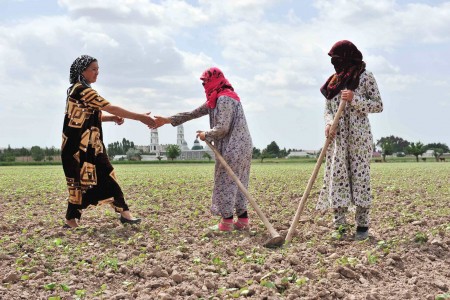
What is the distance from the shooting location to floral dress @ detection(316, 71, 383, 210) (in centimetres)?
616

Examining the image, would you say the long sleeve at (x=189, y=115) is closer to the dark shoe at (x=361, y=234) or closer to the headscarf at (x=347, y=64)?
the headscarf at (x=347, y=64)

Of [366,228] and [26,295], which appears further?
[366,228]

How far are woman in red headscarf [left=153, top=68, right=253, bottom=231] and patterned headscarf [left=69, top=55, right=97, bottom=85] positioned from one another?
133 centimetres

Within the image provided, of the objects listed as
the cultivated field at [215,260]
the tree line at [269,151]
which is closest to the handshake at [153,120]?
the cultivated field at [215,260]

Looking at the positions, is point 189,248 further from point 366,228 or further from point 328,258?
point 366,228

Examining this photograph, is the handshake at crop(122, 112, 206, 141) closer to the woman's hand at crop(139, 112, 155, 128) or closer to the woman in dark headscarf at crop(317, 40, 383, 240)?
the woman's hand at crop(139, 112, 155, 128)

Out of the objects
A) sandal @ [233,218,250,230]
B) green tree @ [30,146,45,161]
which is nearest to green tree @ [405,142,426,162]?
green tree @ [30,146,45,161]

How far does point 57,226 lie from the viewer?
298 inches

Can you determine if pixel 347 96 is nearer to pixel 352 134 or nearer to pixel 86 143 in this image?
pixel 352 134

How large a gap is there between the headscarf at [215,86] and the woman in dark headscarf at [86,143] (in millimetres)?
872

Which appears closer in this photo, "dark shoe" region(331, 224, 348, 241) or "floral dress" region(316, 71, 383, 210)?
"floral dress" region(316, 71, 383, 210)

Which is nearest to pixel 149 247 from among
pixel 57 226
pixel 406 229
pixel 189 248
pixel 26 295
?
pixel 189 248

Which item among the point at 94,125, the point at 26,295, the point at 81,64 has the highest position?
the point at 81,64

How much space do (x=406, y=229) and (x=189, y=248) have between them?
2.74 metres
